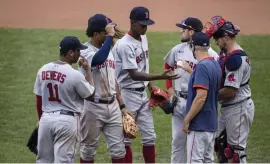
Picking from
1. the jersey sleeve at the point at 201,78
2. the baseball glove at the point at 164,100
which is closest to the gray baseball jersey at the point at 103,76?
the baseball glove at the point at 164,100

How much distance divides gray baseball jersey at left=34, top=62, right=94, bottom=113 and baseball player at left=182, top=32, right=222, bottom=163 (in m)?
1.05

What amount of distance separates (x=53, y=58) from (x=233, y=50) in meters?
7.38

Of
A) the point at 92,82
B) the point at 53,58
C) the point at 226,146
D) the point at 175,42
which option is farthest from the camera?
the point at 175,42

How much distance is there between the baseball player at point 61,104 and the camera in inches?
293

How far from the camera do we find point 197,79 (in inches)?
291

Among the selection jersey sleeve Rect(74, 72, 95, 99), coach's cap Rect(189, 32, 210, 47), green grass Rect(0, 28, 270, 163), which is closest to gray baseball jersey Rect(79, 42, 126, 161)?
jersey sleeve Rect(74, 72, 95, 99)

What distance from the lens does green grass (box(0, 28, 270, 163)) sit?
10258 millimetres

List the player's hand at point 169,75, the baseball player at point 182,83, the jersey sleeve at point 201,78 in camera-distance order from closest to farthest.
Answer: the jersey sleeve at point 201,78 < the player's hand at point 169,75 < the baseball player at point 182,83

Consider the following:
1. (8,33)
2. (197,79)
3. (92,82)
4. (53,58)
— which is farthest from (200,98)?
(8,33)

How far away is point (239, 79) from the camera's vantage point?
8102mm

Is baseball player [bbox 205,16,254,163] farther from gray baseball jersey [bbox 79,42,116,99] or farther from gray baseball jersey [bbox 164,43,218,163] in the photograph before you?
gray baseball jersey [bbox 79,42,116,99]

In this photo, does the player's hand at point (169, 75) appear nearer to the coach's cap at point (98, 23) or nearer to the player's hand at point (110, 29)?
the player's hand at point (110, 29)

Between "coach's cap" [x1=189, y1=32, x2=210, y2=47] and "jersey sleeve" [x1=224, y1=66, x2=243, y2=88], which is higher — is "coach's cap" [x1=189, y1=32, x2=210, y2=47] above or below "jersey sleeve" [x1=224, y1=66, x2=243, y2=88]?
above

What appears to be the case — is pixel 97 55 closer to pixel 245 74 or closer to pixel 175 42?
pixel 245 74
